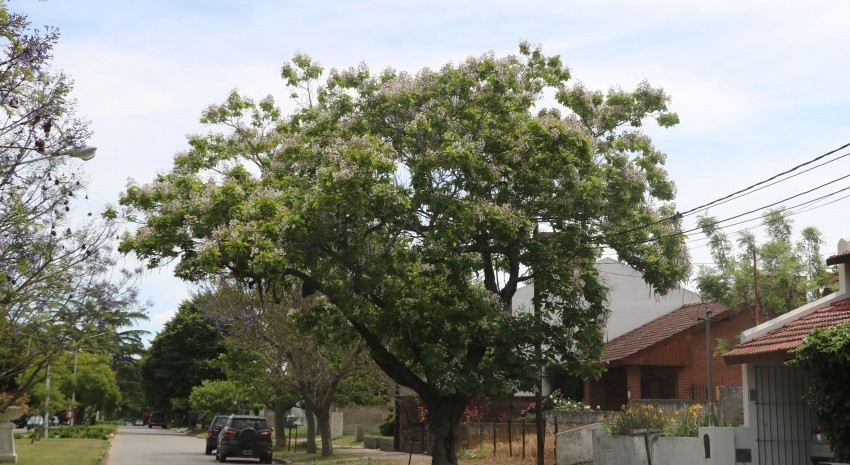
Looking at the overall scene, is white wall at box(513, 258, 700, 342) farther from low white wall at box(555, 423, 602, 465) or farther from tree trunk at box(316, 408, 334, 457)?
low white wall at box(555, 423, 602, 465)

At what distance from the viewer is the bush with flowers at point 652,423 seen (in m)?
19.0

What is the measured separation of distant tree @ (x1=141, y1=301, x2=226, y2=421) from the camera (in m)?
79.4

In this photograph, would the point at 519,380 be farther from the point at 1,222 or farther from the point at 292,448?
the point at 292,448

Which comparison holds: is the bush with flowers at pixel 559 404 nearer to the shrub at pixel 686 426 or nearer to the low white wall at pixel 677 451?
the shrub at pixel 686 426

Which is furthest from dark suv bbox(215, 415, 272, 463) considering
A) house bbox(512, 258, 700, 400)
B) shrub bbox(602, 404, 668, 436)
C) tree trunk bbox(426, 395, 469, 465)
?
shrub bbox(602, 404, 668, 436)

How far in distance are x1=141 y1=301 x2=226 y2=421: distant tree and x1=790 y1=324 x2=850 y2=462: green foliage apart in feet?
222

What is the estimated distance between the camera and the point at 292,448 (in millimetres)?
42969

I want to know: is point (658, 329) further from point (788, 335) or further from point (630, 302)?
point (788, 335)

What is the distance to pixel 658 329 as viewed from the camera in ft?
129

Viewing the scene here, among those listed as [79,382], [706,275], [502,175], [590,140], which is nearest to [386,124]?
[502,175]

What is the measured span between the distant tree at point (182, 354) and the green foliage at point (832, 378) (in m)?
67.5

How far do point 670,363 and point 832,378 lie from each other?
23.4 metres

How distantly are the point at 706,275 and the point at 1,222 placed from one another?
105ft

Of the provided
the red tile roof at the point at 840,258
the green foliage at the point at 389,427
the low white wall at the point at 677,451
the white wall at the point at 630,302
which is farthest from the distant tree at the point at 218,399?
the red tile roof at the point at 840,258
